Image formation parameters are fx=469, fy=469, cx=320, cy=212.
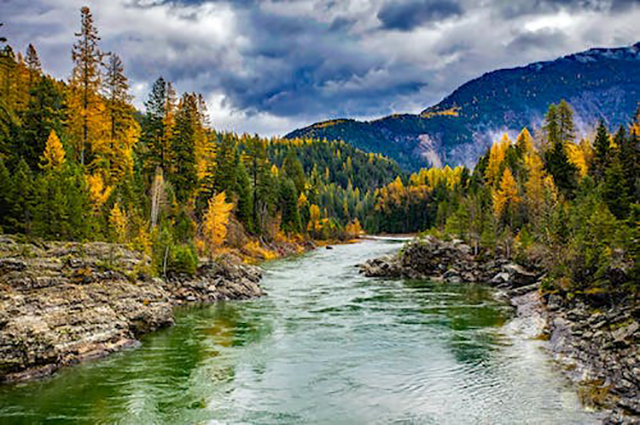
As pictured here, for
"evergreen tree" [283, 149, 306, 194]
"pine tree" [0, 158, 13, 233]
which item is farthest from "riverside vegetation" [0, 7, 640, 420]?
"evergreen tree" [283, 149, 306, 194]

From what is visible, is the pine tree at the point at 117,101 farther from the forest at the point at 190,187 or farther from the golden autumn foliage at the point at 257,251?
the golden autumn foliage at the point at 257,251

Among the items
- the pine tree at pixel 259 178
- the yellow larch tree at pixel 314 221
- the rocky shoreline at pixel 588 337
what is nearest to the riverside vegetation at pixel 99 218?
the pine tree at pixel 259 178

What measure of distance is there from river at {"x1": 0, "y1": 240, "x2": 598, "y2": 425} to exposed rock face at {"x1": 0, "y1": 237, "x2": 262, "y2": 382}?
102cm

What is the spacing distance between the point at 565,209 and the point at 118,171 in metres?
45.1

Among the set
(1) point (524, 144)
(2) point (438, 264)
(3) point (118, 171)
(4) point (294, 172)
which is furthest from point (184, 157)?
(1) point (524, 144)

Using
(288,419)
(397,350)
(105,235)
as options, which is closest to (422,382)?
(397,350)

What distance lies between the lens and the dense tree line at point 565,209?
28.5 meters

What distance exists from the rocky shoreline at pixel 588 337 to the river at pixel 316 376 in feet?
3.13

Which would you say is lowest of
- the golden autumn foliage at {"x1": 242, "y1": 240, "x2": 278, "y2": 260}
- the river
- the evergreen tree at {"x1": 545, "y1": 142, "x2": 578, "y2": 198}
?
the river

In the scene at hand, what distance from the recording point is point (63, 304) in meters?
23.7

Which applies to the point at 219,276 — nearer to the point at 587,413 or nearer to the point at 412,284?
the point at 412,284

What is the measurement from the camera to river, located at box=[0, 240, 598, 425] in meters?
17.0

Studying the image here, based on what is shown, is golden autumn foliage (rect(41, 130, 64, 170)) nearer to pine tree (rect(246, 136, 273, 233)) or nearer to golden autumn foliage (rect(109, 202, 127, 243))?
golden autumn foliage (rect(109, 202, 127, 243))

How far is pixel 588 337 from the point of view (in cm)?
2355
